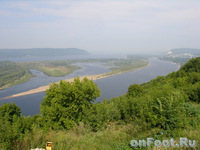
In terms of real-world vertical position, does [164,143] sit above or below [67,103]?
above

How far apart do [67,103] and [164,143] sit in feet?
20.6

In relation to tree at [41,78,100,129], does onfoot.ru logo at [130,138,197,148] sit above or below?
above

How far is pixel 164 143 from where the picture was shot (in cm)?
273

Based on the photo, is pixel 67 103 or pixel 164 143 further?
pixel 67 103

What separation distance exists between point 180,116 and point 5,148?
162 inches

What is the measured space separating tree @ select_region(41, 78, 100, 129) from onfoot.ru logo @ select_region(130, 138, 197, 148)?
463 cm

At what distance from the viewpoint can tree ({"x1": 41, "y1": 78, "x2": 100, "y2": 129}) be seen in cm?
752

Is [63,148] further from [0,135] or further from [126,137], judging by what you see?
[0,135]

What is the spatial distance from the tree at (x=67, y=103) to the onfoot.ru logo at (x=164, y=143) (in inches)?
182

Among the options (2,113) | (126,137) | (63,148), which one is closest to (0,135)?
A: (63,148)

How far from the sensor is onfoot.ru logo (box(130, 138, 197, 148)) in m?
2.52

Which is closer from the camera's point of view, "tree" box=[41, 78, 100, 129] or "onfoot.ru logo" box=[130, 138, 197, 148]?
"onfoot.ru logo" box=[130, 138, 197, 148]

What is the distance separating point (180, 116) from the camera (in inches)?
128

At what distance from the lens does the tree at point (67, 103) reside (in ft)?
24.7
